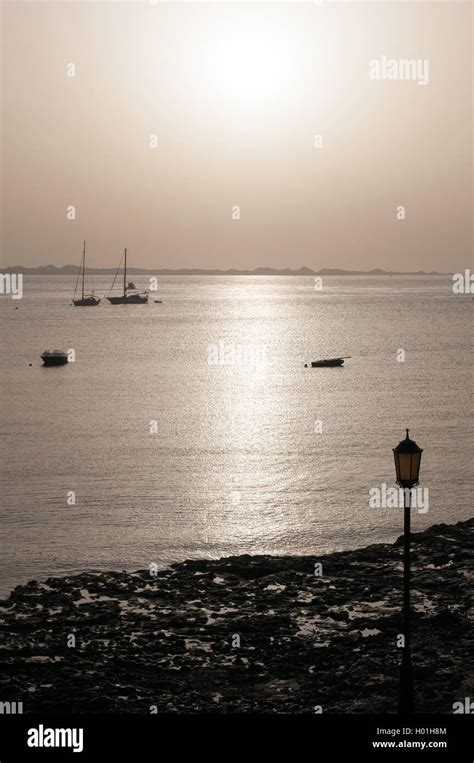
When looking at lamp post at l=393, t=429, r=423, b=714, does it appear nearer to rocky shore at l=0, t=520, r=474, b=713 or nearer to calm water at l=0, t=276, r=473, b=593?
rocky shore at l=0, t=520, r=474, b=713

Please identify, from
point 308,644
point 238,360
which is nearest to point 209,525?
point 308,644

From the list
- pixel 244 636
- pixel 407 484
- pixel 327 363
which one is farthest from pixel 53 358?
pixel 407 484

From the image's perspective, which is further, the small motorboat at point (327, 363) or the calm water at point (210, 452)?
the small motorboat at point (327, 363)

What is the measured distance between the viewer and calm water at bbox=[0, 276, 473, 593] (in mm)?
31891

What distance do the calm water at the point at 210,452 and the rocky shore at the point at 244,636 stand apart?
324 cm

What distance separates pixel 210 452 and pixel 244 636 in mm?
26463

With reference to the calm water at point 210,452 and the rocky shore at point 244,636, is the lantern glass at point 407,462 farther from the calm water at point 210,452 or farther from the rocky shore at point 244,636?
the calm water at point 210,452

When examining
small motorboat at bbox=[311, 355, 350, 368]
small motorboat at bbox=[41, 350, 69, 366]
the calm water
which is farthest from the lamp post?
small motorboat at bbox=[311, 355, 350, 368]

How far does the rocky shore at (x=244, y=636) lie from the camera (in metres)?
18.1

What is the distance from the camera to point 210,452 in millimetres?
47719

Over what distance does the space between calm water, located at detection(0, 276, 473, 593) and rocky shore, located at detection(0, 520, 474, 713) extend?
324 centimetres

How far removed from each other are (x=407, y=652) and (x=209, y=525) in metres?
19.3

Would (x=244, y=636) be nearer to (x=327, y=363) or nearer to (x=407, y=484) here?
(x=407, y=484)

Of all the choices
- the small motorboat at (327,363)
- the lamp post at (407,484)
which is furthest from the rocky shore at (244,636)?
the small motorboat at (327,363)
